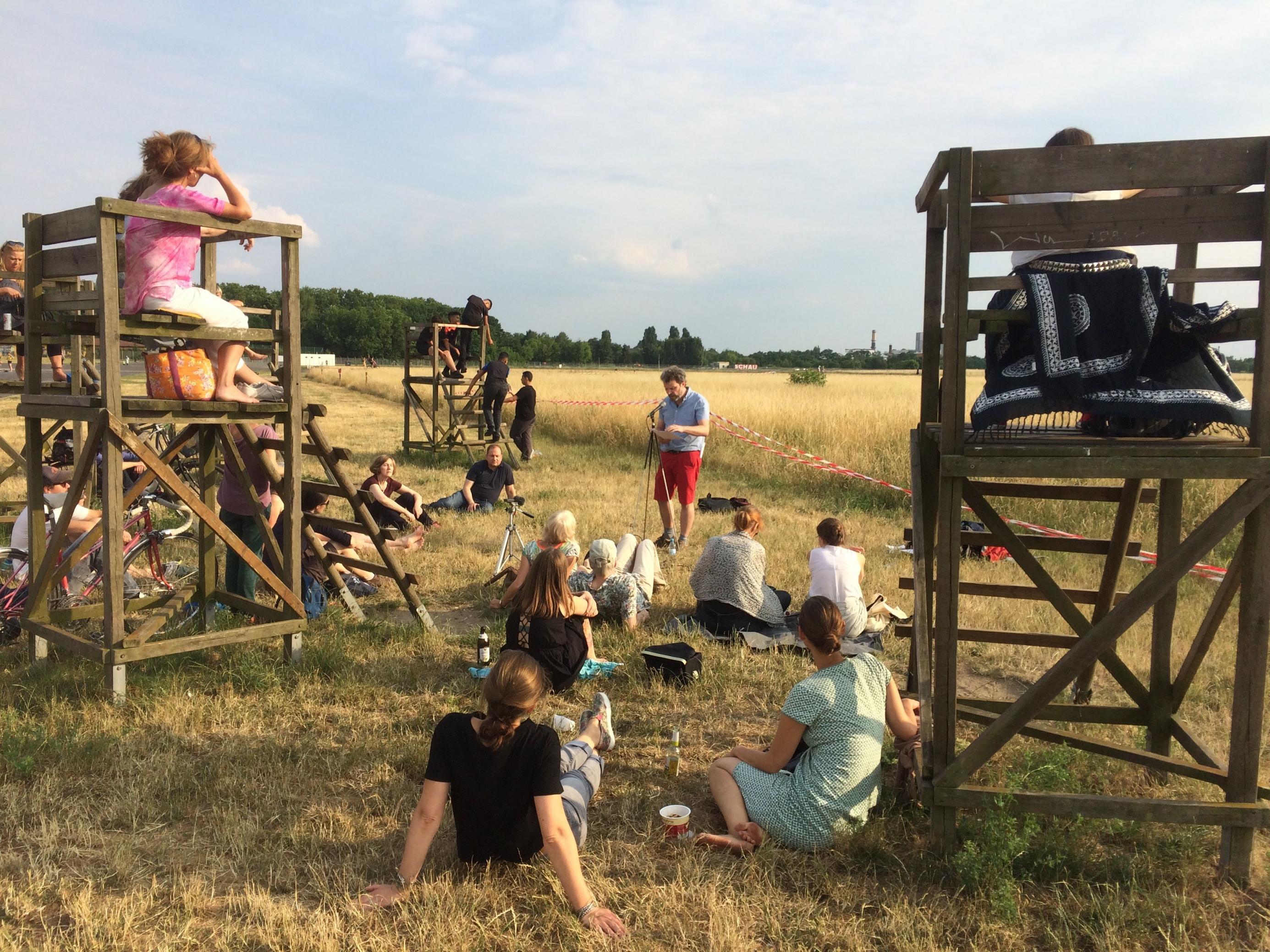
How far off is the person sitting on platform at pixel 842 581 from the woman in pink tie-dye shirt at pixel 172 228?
4310 millimetres

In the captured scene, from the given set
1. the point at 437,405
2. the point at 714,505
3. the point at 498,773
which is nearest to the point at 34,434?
the point at 498,773

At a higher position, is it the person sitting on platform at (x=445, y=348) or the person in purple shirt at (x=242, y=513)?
the person sitting on platform at (x=445, y=348)

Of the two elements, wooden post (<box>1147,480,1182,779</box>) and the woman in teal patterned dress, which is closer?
the woman in teal patterned dress

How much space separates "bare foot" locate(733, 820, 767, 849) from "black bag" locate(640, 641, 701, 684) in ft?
6.07

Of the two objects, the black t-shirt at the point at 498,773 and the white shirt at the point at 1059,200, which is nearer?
the black t-shirt at the point at 498,773

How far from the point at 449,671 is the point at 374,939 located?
9.72 ft

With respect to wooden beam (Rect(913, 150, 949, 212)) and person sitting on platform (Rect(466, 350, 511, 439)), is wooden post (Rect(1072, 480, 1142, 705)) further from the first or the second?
person sitting on platform (Rect(466, 350, 511, 439))

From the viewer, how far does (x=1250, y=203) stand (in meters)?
3.53

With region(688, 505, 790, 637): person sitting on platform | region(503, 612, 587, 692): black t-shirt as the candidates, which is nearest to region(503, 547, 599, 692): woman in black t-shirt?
region(503, 612, 587, 692): black t-shirt

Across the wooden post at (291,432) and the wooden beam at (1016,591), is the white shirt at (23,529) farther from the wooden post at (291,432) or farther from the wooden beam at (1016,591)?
the wooden beam at (1016,591)

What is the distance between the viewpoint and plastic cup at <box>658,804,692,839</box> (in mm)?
4027

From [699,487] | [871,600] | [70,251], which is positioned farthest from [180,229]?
[699,487]

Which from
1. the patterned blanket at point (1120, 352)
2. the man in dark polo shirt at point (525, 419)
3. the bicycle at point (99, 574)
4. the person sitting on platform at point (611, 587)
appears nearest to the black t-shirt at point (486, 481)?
the bicycle at point (99, 574)

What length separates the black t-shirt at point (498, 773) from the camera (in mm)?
3451
